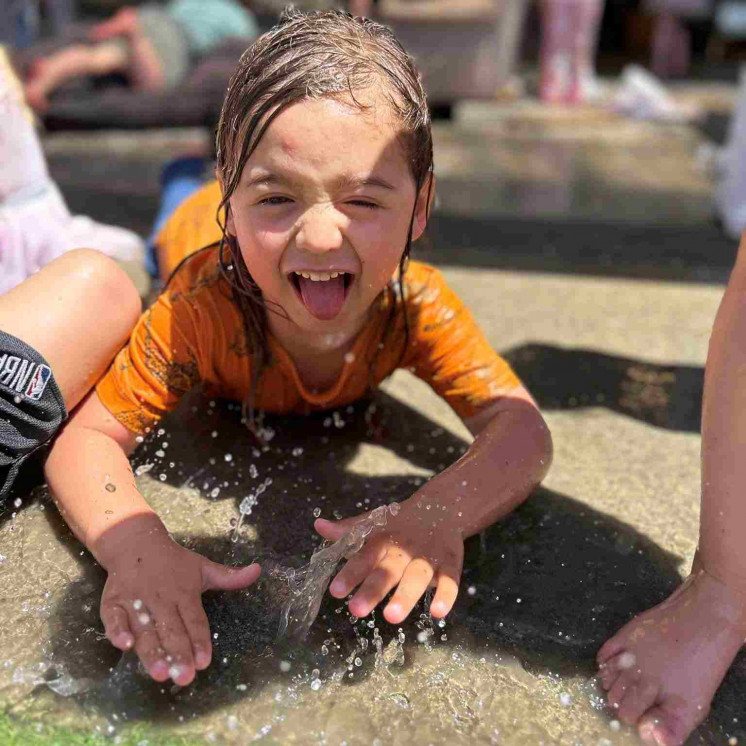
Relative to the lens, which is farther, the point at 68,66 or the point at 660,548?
the point at 68,66

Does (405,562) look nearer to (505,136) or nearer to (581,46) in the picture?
(505,136)

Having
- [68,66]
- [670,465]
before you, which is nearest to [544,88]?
[68,66]

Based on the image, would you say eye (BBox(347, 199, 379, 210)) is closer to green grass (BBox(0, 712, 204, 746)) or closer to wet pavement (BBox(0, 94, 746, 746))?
wet pavement (BBox(0, 94, 746, 746))

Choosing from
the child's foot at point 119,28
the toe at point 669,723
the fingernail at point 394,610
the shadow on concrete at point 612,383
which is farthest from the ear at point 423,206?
the child's foot at point 119,28

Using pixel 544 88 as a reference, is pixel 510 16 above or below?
above

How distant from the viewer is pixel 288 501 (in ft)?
6.47

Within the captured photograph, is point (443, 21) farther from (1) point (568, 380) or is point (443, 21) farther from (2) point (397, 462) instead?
(2) point (397, 462)

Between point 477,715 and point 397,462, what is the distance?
2.60 ft

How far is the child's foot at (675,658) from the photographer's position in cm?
144

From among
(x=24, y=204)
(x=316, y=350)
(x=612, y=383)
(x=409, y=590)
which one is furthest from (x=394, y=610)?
(x=24, y=204)

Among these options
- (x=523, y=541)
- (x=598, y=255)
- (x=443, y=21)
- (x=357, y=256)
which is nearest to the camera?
(x=357, y=256)

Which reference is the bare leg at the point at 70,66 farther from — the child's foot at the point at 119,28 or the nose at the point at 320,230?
the nose at the point at 320,230

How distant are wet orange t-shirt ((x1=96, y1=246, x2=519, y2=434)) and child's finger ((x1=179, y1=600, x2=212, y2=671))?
0.52m

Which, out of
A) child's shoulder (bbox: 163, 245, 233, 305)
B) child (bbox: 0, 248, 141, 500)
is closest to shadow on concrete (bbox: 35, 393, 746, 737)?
child (bbox: 0, 248, 141, 500)
